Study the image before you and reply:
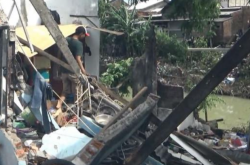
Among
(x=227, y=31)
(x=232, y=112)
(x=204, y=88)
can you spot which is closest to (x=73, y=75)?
(x=204, y=88)

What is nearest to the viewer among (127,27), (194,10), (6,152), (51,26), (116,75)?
(6,152)

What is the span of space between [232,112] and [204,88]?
12465 mm

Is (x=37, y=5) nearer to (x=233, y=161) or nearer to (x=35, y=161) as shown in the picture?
(x=35, y=161)

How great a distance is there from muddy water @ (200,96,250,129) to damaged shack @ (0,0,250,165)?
16.3ft

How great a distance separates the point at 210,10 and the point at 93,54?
4.03m

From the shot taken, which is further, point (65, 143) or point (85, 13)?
point (85, 13)

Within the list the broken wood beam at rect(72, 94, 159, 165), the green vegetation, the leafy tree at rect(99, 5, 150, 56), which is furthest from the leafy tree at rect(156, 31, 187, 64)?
the broken wood beam at rect(72, 94, 159, 165)

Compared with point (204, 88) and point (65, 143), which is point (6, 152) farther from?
point (204, 88)

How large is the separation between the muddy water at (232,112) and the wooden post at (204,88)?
8.88 metres

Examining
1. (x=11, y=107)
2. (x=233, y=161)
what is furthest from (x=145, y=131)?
(x=11, y=107)

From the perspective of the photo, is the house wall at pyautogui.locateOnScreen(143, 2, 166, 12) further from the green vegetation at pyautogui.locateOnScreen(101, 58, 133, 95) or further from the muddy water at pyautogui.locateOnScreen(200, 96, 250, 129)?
the green vegetation at pyautogui.locateOnScreen(101, 58, 133, 95)

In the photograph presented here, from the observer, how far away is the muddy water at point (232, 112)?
13867 millimetres

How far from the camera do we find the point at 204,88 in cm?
427

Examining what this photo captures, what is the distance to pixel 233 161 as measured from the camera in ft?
19.4
